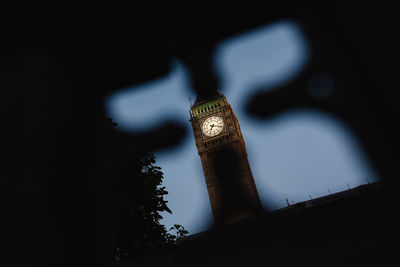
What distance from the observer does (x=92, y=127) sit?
55.1 inches

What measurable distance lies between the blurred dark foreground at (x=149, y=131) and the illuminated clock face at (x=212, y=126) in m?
39.4

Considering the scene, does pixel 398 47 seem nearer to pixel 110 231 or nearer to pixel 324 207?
pixel 324 207

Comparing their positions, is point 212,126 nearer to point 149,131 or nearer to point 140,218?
point 140,218

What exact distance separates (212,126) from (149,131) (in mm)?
39630

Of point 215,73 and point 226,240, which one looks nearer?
point 215,73

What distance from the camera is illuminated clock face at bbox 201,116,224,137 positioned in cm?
4084

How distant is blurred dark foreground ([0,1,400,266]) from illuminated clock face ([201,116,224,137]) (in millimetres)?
39352

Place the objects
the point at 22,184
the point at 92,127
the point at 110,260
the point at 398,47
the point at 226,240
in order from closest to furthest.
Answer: the point at 398,47
the point at 22,184
the point at 110,260
the point at 92,127
the point at 226,240

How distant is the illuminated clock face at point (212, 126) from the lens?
4084 cm

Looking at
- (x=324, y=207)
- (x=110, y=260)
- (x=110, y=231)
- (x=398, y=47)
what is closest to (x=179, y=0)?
(x=398, y=47)

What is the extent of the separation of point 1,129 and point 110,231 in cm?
74

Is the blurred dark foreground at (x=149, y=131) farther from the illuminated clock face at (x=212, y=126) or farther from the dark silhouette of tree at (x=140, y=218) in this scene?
the illuminated clock face at (x=212, y=126)

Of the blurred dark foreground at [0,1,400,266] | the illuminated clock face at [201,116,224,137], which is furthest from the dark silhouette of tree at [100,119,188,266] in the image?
the illuminated clock face at [201,116,224,137]

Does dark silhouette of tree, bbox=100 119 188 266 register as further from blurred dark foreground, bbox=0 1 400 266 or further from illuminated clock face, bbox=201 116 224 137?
illuminated clock face, bbox=201 116 224 137
